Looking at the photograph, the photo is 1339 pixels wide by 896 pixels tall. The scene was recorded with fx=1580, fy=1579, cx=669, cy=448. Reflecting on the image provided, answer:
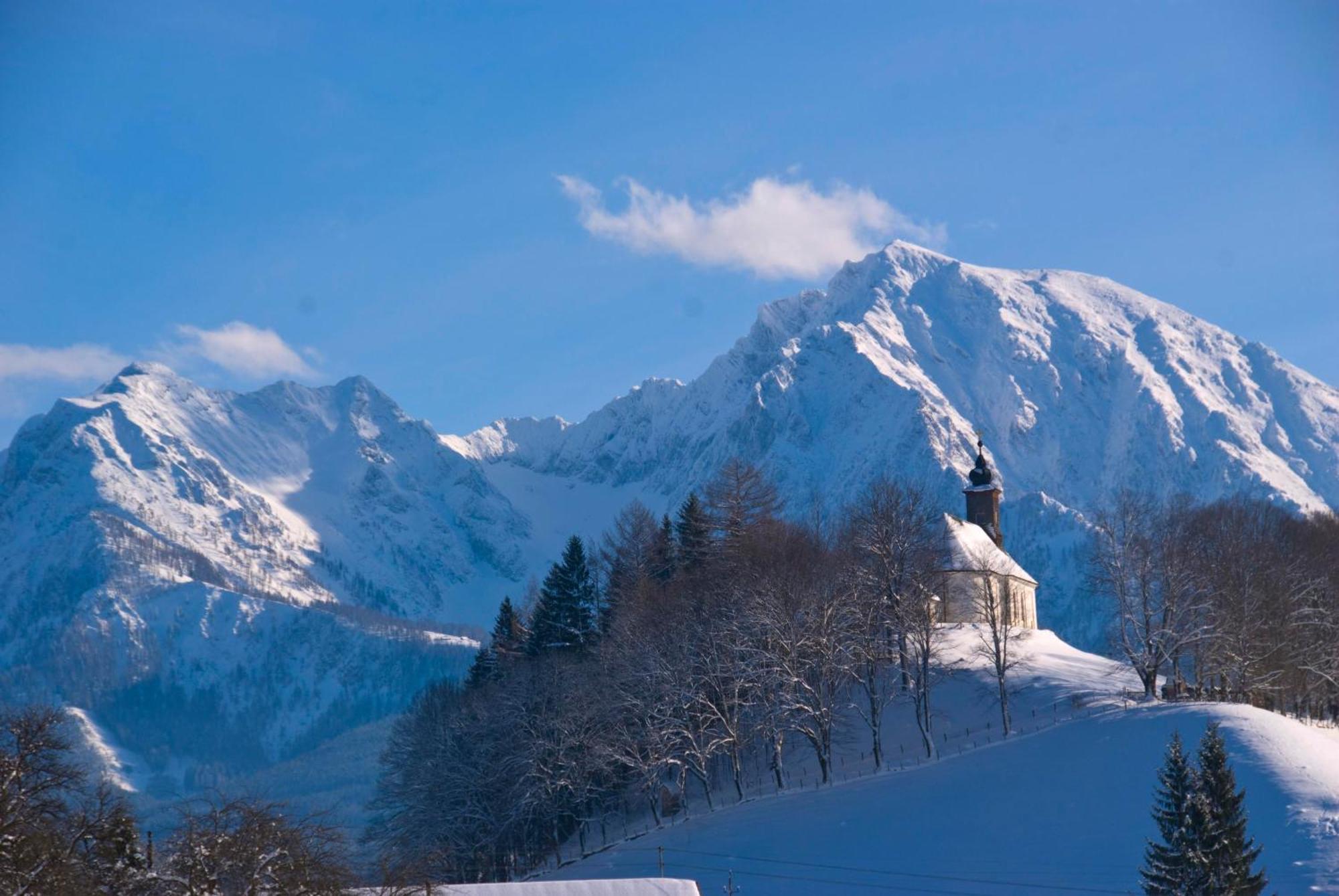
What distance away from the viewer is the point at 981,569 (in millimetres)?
95125

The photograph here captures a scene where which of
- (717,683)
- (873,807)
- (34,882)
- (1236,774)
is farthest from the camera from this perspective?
(717,683)

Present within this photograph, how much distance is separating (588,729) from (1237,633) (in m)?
32.7

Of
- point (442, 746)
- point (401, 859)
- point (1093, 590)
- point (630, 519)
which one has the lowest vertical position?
point (401, 859)

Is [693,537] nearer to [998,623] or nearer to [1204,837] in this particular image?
[998,623]

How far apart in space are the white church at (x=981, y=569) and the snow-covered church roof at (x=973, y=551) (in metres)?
0.04

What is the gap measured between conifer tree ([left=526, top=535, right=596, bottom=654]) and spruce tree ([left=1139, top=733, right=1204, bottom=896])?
47.1 m

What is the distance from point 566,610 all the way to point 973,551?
89.2 feet

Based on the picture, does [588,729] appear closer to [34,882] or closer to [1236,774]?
[1236,774]

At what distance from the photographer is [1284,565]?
8631 centimetres

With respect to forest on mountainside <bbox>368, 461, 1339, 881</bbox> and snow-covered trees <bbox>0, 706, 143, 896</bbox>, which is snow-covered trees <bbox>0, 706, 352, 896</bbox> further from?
forest on mountainside <bbox>368, 461, 1339, 881</bbox>

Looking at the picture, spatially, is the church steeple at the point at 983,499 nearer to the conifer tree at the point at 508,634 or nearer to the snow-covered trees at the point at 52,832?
the conifer tree at the point at 508,634

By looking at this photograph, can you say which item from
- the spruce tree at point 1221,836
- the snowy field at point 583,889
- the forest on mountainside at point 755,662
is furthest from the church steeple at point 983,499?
the snowy field at point 583,889

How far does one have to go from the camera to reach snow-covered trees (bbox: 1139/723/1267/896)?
45438 millimetres

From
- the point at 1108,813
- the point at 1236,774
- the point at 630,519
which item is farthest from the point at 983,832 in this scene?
the point at 630,519
